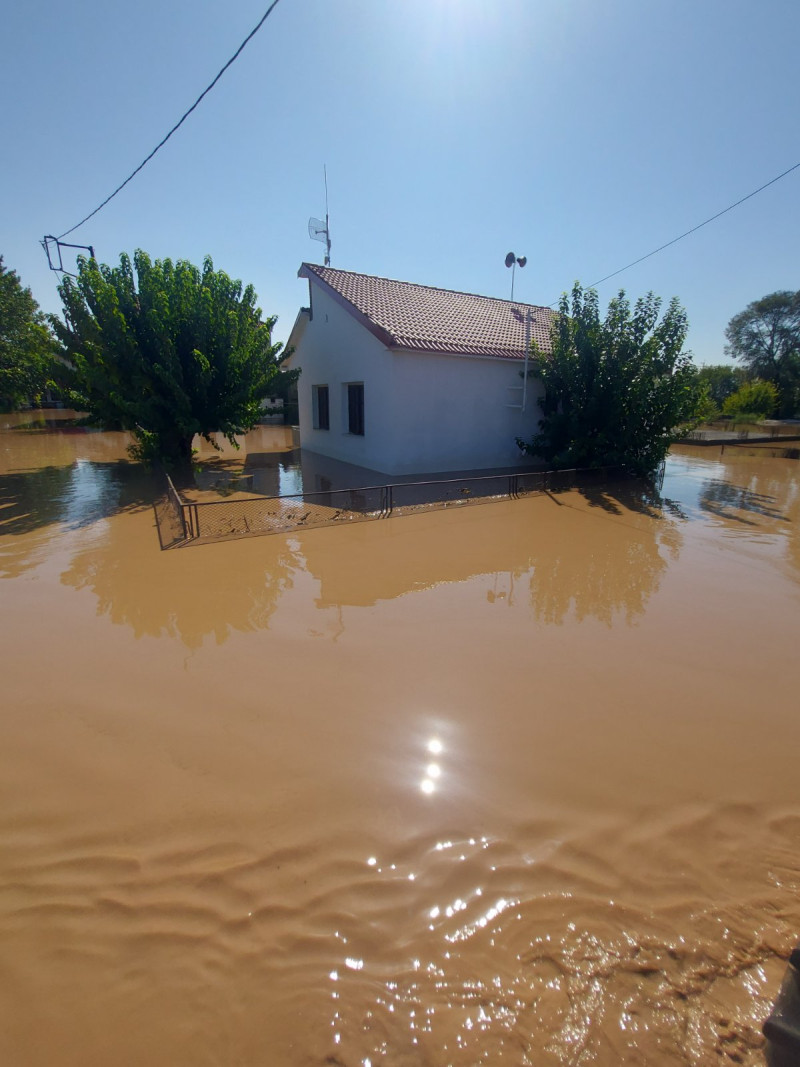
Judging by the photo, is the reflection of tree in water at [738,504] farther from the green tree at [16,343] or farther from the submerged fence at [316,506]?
the green tree at [16,343]

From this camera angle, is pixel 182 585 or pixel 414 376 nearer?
pixel 182 585

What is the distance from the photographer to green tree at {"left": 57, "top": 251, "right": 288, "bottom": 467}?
1000 centimetres

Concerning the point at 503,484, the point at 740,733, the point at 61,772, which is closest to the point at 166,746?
the point at 61,772

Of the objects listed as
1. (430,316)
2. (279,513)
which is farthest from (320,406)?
(279,513)

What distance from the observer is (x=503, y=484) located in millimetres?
11242

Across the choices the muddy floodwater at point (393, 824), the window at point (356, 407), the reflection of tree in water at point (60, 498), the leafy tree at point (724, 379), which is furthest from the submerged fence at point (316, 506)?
the leafy tree at point (724, 379)

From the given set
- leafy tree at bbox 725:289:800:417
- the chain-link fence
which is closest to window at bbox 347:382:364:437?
the chain-link fence

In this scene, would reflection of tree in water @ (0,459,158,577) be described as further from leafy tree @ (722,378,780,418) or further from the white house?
leafy tree @ (722,378,780,418)

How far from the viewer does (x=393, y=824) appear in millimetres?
2533

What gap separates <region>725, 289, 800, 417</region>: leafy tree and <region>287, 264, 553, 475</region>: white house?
36.1 m

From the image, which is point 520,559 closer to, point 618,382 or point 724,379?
point 618,382

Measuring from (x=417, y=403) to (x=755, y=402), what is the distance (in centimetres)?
3060

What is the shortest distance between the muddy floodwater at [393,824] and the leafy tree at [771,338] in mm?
44648

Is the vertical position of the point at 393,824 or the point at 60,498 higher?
the point at 60,498
